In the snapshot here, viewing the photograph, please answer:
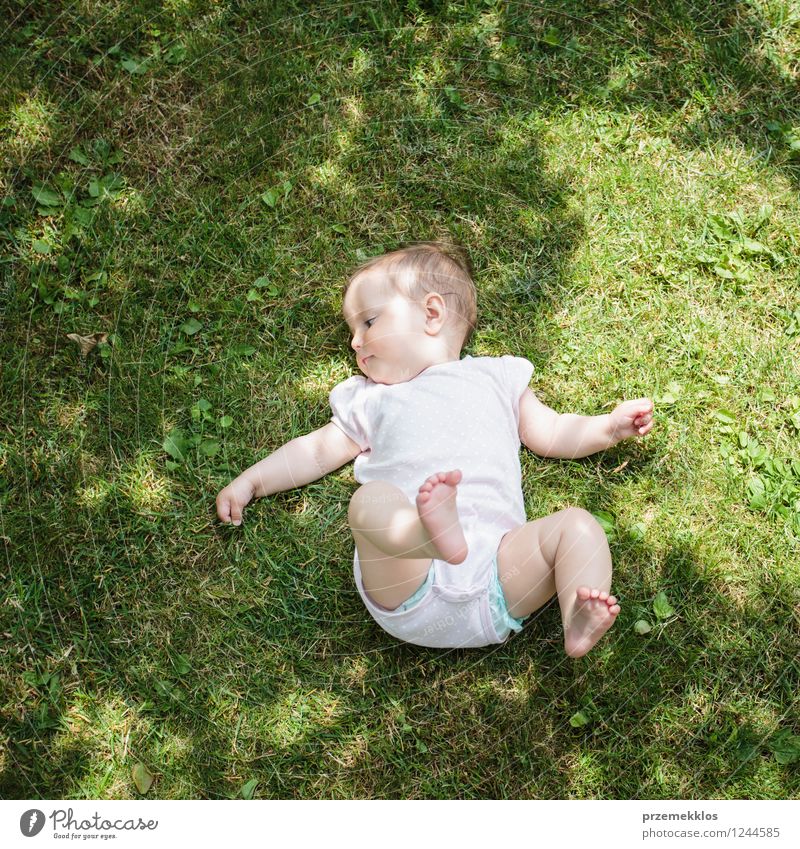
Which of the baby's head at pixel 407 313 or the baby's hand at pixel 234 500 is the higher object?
the baby's head at pixel 407 313

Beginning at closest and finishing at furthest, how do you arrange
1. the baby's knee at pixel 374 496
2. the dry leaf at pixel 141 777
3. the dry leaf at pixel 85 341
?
1. the baby's knee at pixel 374 496
2. the dry leaf at pixel 141 777
3. the dry leaf at pixel 85 341

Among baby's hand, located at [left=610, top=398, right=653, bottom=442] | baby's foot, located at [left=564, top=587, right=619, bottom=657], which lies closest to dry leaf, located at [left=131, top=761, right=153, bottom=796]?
baby's foot, located at [left=564, top=587, right=619, bottom=657]

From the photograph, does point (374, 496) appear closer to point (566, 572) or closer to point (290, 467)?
point (290, 467)

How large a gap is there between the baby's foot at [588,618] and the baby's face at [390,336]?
996 millimetres

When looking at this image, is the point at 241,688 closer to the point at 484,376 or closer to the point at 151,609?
the point at 151,609

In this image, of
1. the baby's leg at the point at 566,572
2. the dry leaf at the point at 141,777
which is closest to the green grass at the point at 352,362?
the dry leaf at the point at 141,777

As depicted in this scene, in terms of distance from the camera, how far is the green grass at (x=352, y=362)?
2.72m

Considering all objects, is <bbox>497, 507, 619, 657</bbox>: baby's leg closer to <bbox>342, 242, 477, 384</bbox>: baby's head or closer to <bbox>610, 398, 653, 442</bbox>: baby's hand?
<bbox>610, 398, 653, 442</bbox>: baby's hand

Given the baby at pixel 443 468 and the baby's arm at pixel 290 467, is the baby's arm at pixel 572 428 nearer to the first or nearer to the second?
the baby at pixel 443 468

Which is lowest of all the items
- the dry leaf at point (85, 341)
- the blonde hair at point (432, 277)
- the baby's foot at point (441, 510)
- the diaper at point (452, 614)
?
the diaper at point (452, 614)

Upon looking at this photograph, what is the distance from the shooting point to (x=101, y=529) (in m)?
2.89

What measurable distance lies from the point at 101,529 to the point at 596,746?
1913mm

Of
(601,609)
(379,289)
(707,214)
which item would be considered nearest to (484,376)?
(379,289)

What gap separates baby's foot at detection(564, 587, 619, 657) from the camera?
2342 mm
